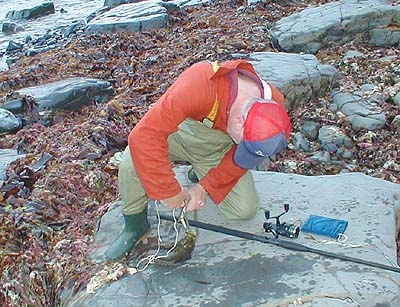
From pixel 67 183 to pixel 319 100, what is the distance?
2.64 meters

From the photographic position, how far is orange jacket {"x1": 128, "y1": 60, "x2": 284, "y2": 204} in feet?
10.5

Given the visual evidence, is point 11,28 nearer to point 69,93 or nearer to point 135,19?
point 135,19

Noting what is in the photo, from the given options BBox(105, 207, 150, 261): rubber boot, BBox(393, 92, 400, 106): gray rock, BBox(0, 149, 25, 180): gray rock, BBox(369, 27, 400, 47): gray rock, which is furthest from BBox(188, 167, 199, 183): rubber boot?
BBox(369, 27, 400, 47): gray rock

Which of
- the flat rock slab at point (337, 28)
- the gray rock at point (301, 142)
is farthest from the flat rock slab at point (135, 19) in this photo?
the gray rock at point (301, 142)

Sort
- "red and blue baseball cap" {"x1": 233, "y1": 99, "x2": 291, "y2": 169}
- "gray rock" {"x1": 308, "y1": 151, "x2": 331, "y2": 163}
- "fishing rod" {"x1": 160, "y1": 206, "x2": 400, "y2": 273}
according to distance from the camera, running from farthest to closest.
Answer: "gray rock" {"x1": 308, "y1": 151, "x2": 331, "y2": 163} → "fishing rod" {"x1": 160, "y1": 206, "x2": 400, "y2": 273} → "red and blue baseball cap" {"x1": 233, "y1": 99, "x2": 291, "y2": 169}

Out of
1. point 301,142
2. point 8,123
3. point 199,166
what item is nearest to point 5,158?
point 8,123

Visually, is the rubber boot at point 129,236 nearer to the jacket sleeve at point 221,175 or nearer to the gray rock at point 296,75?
the jacket sleeve at point 221,175

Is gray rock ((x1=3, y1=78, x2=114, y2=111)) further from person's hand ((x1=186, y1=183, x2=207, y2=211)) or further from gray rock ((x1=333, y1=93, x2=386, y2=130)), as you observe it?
person's hand ((x1=186, y1=183, x2=207, y2=211))

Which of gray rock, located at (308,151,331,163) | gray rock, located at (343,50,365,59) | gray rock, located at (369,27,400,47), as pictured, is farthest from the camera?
gray rock, located at (369,27,400,47)

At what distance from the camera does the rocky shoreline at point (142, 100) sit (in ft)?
14.4

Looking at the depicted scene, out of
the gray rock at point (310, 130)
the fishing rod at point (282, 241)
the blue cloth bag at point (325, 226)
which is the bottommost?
the gray rock at point (310, 130)

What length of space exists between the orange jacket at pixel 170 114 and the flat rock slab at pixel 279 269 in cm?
48

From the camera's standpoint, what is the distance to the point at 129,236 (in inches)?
141

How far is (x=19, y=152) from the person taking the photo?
18.9ft
